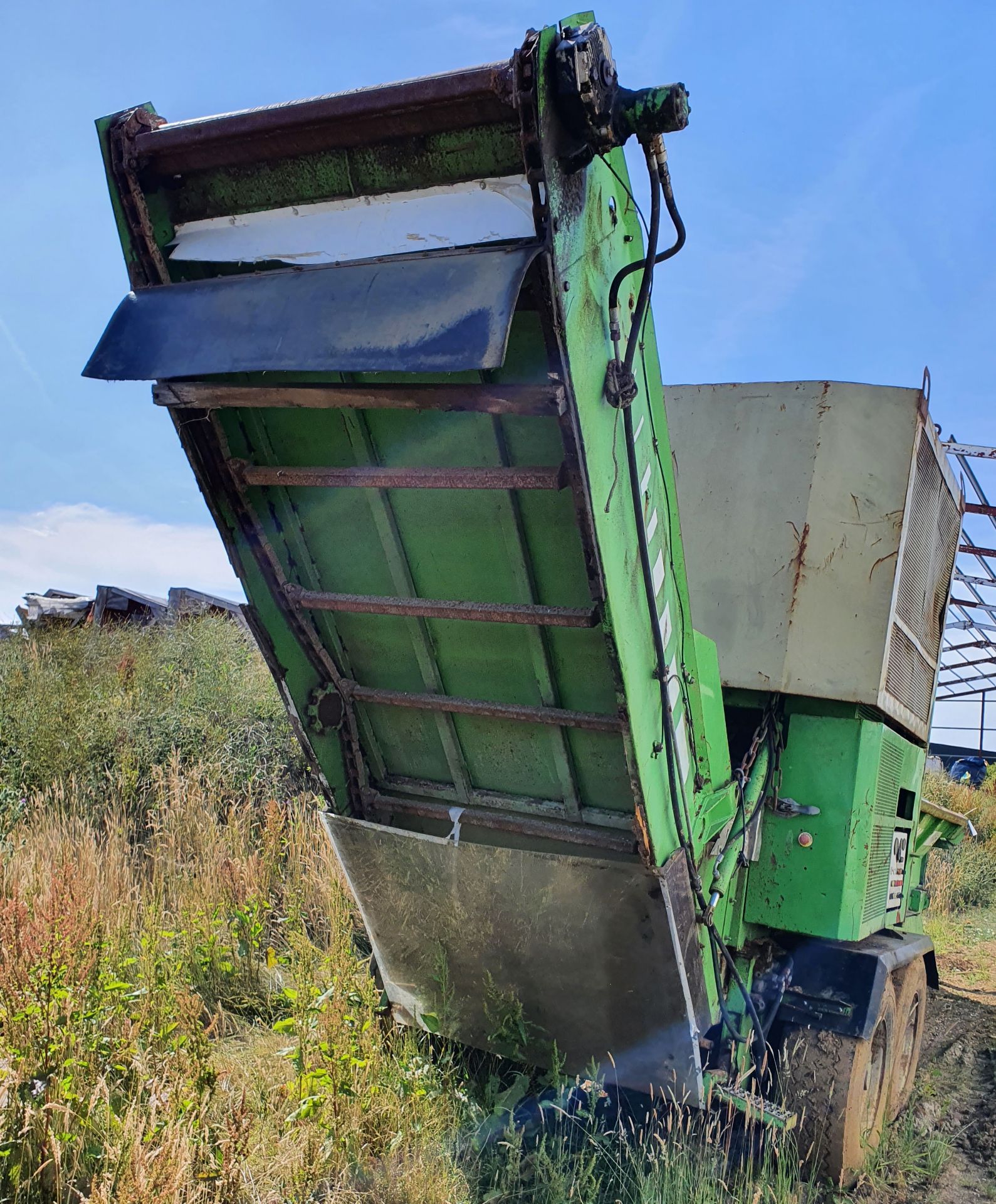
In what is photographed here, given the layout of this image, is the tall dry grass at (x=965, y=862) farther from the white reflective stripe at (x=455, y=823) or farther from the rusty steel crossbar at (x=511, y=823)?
the white reflective stripe at (x=455, y=823)

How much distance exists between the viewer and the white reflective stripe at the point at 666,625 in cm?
251

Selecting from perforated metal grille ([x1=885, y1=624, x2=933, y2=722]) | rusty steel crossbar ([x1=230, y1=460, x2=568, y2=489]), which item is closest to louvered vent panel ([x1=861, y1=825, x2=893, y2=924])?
perforated metal grille ([x1=885, y1=624, x2=933, y2=722])

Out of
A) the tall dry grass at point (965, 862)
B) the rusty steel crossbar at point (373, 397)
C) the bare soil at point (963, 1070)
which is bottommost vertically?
the bare soil at point (963, 1070)

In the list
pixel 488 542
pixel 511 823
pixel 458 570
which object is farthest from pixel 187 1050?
pixel 488 542

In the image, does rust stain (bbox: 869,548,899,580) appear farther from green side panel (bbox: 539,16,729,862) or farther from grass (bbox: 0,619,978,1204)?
grass (bbox: 0,619,978,1204)

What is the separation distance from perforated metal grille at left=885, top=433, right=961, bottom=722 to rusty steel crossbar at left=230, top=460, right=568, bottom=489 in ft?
6.63

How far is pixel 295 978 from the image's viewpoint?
362 cm

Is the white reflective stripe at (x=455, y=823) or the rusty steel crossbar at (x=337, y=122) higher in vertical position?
the rusty steel crossbar at (x=337, y=122)

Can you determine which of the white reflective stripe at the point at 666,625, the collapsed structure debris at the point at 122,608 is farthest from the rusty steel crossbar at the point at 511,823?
the collapsed structure debris at the point at 122,608

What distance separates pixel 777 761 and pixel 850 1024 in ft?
3.22

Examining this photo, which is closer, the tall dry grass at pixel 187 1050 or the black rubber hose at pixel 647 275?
the black rubber hose at pixel 647 275

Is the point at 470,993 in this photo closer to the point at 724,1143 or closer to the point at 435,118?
the point at 724,1143

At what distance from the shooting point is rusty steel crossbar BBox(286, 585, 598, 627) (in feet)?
7.79

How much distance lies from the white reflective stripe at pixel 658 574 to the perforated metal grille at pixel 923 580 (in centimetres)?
145
